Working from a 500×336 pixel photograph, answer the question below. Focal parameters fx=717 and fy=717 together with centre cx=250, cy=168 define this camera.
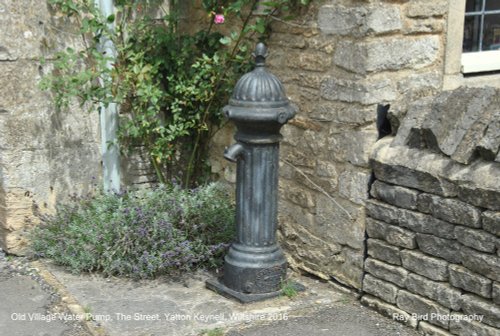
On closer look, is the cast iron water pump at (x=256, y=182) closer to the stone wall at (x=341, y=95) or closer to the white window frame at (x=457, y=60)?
the stone wall at (x=341, y=95)

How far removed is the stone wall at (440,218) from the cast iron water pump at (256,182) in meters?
0.55

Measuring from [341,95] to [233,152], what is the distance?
2.32 feet

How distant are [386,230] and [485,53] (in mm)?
1532

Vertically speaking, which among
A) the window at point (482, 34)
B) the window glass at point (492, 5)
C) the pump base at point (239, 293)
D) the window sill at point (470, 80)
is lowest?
the pump base at point (239, 293)

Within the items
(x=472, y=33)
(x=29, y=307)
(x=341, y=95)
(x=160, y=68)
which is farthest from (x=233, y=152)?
(x=472, y=33)

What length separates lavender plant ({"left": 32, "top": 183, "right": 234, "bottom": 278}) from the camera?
14.6 ft

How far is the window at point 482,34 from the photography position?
4.63 metres

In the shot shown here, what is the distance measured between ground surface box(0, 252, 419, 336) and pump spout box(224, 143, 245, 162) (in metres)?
0.84

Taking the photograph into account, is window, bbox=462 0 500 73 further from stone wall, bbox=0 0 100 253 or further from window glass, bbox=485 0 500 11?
stone wall, bbox=0 0 100 253

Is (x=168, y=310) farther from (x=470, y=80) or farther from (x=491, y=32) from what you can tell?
(x=491, y=32)

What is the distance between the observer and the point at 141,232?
445 centimetres

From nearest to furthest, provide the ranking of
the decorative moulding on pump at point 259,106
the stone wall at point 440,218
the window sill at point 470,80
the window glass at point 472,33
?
the stone wall at point 440,218 → the decorative moulding on pump at point 259,106 → the window sill at point 470,80 → the window glass at point 472,33

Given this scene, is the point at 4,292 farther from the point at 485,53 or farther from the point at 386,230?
the point at 485,53

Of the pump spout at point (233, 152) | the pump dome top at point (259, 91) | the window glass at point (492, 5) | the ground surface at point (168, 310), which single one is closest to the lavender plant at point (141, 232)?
the ground surface at point (168, 310)
